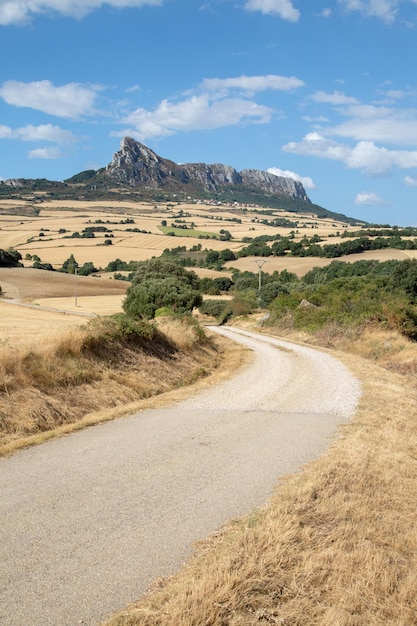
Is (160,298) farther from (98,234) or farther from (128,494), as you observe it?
(98,234)

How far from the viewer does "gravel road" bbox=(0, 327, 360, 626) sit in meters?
4.25

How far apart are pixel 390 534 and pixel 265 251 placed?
103576mm

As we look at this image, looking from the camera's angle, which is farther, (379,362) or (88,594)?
(379,362)

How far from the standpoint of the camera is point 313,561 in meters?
4.80

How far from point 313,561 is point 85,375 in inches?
312

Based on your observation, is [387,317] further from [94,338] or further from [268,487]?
[268,487]

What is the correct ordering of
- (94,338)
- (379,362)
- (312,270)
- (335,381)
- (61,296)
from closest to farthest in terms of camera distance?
(94,338) → (335,381) → (379,362) → (61,296) → (312,270)

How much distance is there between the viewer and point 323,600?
433 centimetres

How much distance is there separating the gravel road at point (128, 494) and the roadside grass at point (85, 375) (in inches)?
37.5

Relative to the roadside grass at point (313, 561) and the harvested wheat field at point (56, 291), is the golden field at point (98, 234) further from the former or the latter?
the roadside grass at point (313, 561)

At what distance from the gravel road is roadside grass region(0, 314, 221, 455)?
953 millimetres

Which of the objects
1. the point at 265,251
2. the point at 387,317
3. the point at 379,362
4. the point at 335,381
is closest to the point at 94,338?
the point at 335,381

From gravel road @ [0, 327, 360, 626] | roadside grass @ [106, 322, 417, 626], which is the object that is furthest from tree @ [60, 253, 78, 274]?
roadside grass @ [106, 322, 417, 626]

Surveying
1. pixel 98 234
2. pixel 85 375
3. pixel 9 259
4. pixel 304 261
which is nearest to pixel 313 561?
pixel 85 375
